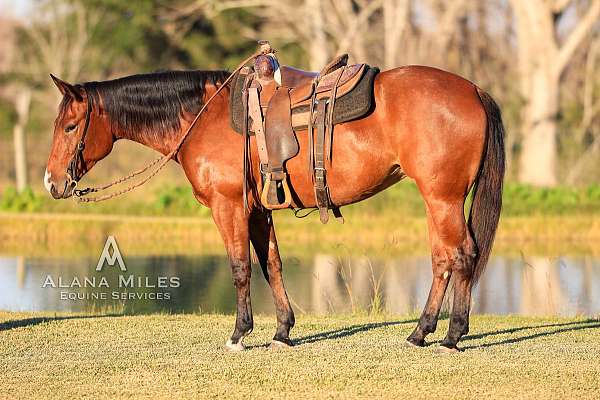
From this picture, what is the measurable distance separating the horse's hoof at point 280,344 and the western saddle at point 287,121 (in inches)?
37.1

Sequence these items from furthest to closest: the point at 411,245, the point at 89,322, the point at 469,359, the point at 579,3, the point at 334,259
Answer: the point at 579,3
the point at 411,245
the point at 334,259
the point at 89,322
the point at 469,359

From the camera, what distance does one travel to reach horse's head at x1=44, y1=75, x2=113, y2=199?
25.3 feet

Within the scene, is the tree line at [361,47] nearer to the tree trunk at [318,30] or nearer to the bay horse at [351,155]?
the tree trunk at [318,30]

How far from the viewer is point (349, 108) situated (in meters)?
7.23

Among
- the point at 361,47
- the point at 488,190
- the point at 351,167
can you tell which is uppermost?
the point at 361,47

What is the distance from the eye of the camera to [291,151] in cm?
737

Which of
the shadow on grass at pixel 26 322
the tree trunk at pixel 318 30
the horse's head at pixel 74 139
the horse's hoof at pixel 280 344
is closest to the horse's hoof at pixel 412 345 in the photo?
the horse's hoof at pixel 280 344

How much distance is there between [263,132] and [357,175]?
0.71 meters

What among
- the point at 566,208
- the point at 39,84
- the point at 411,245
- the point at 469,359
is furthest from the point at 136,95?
the point at 39,84

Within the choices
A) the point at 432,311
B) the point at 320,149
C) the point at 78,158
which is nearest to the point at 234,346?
the point at 432,311

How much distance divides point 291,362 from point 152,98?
7.19 feet

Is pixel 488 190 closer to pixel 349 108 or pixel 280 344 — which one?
pixel 349 108

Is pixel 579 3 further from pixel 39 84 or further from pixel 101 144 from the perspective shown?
pixel 101 144

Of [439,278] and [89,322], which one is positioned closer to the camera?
[439,278]
